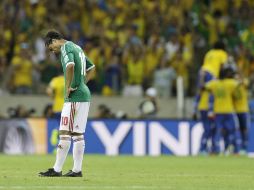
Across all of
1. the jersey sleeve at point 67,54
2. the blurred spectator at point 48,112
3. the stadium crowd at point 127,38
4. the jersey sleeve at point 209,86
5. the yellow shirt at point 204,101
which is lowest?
the blurred spectator at point 48,112

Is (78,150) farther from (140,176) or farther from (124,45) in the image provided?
(124,45)

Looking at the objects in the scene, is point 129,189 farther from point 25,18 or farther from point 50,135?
point 25,18

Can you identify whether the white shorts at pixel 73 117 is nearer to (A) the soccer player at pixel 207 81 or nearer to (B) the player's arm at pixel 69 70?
(B) the player's arm at pixel 69 70

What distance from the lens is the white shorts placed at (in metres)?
13.1

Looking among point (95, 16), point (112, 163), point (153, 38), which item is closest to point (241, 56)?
point (153, 38)

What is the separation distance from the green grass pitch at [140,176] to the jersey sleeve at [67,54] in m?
1.64

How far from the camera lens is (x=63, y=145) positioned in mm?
13062

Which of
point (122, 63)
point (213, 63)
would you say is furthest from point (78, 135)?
point (122, 63)

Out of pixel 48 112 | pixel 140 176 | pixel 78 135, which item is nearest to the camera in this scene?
pixel 78 135

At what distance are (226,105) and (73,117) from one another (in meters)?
9.91

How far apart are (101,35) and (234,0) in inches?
181

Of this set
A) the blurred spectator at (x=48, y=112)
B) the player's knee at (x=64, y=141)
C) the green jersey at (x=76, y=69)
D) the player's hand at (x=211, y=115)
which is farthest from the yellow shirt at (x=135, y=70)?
the player's knee at (x=64, y=141)

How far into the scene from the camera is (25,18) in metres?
27.8

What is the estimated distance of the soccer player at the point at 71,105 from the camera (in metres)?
13.0
